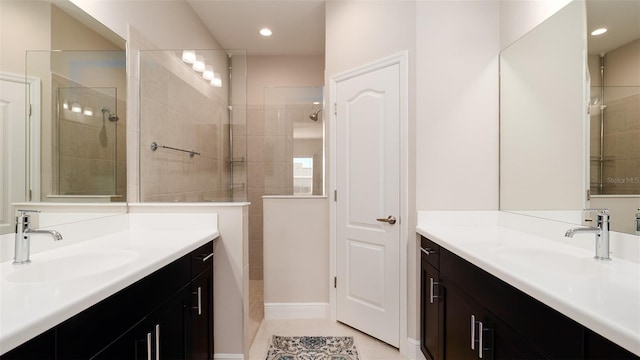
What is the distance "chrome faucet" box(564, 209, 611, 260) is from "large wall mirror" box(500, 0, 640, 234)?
0.33 feet

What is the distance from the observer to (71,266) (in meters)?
1.35

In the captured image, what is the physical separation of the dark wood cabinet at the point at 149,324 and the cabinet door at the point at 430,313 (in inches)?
53.2

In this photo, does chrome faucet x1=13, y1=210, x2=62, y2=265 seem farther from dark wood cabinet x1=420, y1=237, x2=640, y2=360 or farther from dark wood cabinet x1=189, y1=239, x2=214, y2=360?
dark wood cabinet x1=420, y1=237, x2=640, y2=360

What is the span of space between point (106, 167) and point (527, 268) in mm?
2203

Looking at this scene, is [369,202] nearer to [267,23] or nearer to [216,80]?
[216,80]

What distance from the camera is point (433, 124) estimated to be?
2.17 meters

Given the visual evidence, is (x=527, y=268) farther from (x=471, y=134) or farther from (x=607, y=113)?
(x=471, y=134)

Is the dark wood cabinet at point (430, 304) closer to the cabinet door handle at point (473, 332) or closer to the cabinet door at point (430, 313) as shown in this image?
the cabinet door at point (430, 313)

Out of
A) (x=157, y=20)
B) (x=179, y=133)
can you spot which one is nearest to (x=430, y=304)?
(x=179, y=133)

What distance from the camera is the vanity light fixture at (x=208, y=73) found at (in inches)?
97.9

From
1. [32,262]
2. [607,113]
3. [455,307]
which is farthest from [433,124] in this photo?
[32,262]

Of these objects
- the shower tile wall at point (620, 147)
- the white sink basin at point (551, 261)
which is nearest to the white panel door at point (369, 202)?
the white sink basin at point (551, 261)

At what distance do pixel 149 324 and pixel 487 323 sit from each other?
4.53ft

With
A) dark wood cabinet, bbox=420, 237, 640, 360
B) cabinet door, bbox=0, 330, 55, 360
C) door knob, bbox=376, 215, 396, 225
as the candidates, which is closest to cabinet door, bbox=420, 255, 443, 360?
dark wood cabinet, bbox=420, 237, 640, 360
